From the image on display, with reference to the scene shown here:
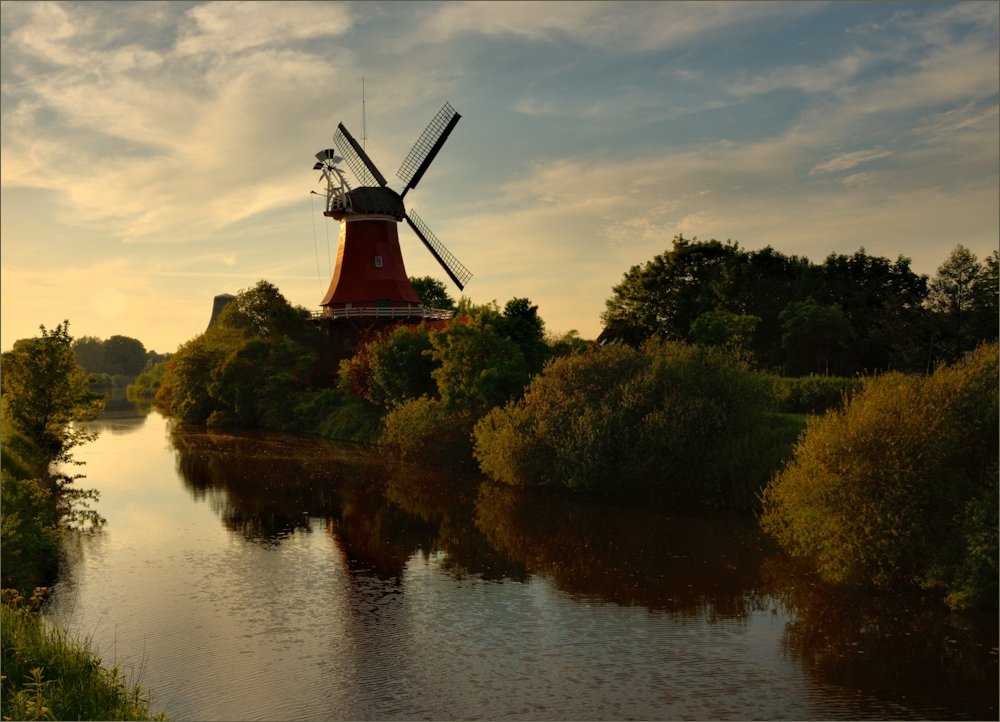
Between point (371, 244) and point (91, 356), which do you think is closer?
point (371, 244)

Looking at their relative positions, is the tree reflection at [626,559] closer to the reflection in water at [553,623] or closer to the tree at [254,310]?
the reflection in water at [553,623]

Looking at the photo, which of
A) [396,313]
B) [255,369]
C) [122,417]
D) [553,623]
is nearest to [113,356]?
[122,417]

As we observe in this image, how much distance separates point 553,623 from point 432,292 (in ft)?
218

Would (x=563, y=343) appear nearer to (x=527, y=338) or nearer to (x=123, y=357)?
(x=527, y=338)

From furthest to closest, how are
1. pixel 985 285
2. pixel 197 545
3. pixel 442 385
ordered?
pixel 985 285, pixel 442 385, pixel 197 545

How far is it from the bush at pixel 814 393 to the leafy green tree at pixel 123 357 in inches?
6080

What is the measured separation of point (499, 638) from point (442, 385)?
25517 millimetres

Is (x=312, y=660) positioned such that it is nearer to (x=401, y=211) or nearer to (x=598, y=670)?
(x=598, y=670)

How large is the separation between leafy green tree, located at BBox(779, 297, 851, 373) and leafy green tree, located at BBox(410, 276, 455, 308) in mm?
39582

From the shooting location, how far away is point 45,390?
31.8 metres

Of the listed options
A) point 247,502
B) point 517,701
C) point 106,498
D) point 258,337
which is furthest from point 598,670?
point 258,337

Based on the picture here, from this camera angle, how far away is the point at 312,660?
639 inches

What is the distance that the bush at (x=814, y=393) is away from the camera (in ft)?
117

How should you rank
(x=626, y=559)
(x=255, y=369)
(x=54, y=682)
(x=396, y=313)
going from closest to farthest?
(x=54, y=682)
(x=626, y=559)
(x=396, y=313)
(x=255, y=369)
